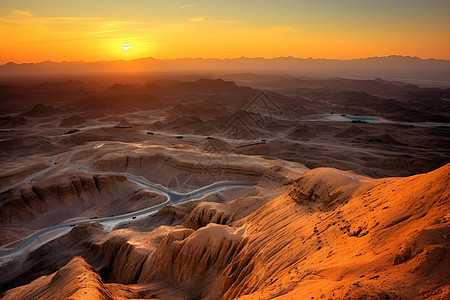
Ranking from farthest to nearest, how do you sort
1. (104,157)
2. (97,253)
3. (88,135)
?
(88,135) → (104,157) → (97,253)

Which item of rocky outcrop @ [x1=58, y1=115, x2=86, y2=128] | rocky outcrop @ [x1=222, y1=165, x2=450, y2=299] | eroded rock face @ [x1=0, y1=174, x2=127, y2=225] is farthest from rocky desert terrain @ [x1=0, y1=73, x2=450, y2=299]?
rocky outcrop @ [x1=58, y1=115, x2=86, y2=128]

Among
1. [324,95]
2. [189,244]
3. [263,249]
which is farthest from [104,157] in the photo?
[324,95]

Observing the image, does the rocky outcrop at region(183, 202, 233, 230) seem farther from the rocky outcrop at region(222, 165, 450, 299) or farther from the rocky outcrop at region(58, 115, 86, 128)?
the rocky outcrop at region(58, 115, 86, 128)

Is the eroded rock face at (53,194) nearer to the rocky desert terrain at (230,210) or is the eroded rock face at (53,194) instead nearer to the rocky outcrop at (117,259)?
the rocky desert terrain at (230,210)

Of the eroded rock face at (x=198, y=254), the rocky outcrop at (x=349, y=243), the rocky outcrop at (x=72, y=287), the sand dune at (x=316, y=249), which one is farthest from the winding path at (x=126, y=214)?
the rocky outcrop at (x=349, y=243)

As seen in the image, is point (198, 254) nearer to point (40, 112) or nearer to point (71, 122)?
point (71, 122)

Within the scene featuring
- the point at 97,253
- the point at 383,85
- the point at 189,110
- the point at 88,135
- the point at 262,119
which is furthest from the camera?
the point at 383,85

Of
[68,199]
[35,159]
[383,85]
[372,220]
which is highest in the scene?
[383,85]

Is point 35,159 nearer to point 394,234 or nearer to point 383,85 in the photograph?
point 394,234

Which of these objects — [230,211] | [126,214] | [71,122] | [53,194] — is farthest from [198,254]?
[71,122]
